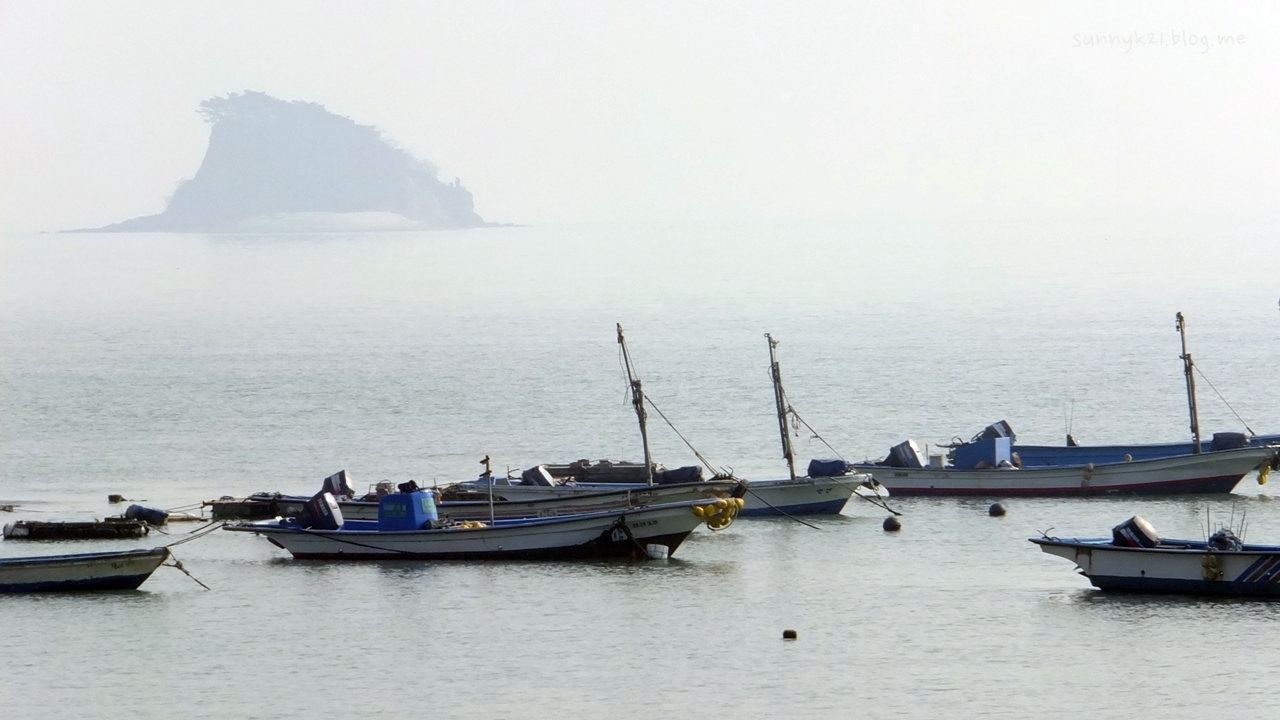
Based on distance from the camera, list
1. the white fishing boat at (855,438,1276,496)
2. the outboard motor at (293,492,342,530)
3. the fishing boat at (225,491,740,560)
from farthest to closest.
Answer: the white fishing boat at (855,438,1276,496), the outboard motor at (293,492,342,530), the fishing boat at (225,491,740,560)

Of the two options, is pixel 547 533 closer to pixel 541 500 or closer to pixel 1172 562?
pixel 541 500

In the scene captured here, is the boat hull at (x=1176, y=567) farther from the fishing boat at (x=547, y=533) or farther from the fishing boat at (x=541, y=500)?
the fishing boat at (x=541, y=500)

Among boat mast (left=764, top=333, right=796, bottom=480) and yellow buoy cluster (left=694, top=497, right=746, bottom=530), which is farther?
boat mast (left=764, top=333, right=796, bottom=480)

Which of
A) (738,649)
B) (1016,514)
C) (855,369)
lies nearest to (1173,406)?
(855,369)

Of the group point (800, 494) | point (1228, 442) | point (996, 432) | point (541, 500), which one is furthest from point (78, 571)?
point (1228, 442)

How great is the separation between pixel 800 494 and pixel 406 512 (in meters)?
13.4

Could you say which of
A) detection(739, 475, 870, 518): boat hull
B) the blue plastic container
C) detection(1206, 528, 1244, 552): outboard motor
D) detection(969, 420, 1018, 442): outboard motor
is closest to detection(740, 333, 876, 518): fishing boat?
detection(739, 475, 870, 518): boat hull

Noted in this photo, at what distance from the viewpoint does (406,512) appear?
47.9 meters

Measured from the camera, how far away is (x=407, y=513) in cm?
4784

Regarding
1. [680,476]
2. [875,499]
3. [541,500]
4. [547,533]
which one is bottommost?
[547,533]

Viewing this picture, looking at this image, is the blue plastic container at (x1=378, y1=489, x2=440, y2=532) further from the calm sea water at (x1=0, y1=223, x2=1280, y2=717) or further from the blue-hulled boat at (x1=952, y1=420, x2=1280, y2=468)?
the blue-hulled boat at (x1=952, y1=420, x2=1280, y2=468)

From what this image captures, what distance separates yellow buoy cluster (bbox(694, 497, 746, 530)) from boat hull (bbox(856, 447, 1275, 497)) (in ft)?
47.5

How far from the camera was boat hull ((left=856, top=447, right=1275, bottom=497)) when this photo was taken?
58.8m

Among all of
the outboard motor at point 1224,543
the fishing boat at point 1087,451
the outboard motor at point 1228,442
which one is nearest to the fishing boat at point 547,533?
the outboard motor at point 1224,543
